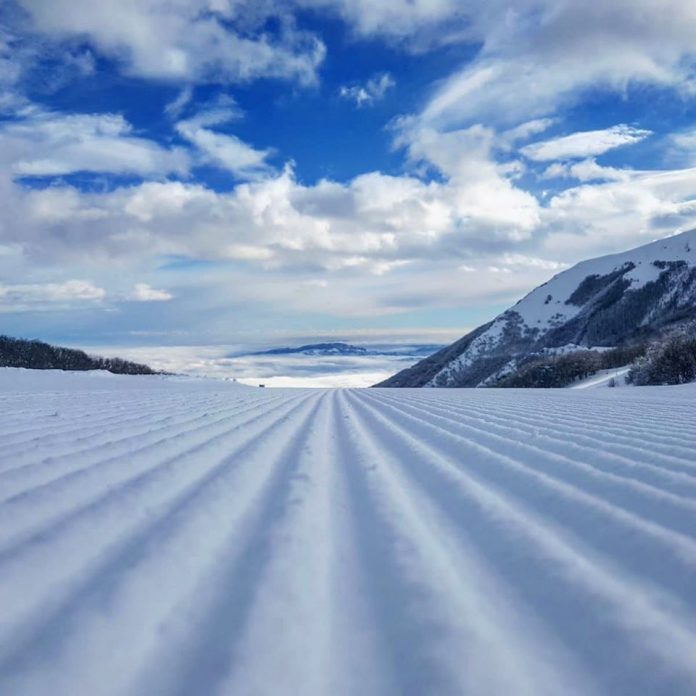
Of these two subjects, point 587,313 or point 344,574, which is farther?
point 587,313

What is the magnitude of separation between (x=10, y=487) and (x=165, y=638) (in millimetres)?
1670

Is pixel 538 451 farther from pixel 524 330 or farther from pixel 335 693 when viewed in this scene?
pixel 524 330

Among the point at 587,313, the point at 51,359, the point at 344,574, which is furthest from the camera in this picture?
the point at 587,313

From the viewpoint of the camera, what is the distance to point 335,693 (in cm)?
115

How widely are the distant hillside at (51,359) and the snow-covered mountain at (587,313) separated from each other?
82422mm

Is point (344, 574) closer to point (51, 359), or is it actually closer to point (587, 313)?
point (51, 359)

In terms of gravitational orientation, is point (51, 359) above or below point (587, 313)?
below

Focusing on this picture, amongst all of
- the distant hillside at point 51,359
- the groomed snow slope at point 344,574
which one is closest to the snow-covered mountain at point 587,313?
the distant hillside at point 51,359

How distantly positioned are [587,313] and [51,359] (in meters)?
144

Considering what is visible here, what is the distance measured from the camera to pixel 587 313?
15412 centimetres

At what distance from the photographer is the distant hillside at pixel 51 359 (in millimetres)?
42406

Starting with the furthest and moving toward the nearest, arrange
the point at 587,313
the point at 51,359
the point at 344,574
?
the point at 587,313
the point at 51,359
the point at 344,574

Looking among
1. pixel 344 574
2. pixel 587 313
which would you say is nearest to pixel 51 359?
pixel 344 574

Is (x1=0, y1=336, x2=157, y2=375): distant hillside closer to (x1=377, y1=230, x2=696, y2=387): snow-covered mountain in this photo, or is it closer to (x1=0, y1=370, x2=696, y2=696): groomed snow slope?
(x1=0, y1=370, x2=696, y2=696): groomed snow slope
